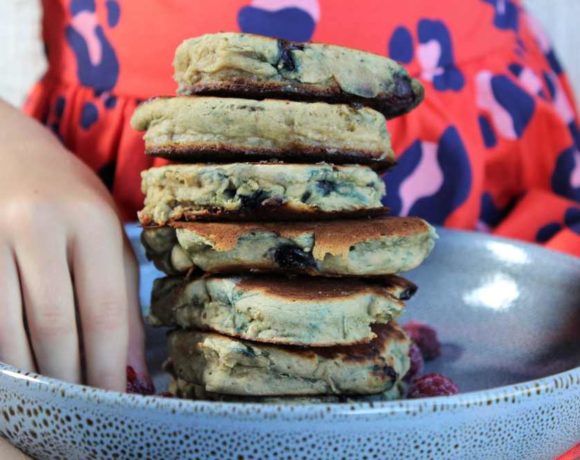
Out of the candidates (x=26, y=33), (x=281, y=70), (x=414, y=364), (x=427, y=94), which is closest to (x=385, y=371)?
(x=414, y=364)

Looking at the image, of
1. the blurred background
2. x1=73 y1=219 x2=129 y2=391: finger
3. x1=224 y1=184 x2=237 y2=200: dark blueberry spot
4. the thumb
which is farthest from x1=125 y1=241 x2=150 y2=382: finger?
the blurred background

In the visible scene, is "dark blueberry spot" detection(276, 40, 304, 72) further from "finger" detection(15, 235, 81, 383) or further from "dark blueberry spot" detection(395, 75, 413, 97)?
"finger" detection(15, 235, 81, 383)

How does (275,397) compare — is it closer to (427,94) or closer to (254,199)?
(254,199)

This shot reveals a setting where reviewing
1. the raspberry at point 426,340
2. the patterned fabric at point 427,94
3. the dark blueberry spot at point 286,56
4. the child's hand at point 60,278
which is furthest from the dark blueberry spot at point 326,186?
the patterned fabric at point 427,94

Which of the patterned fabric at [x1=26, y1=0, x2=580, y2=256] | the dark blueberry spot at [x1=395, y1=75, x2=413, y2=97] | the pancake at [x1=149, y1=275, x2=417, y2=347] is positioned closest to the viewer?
the pancake at [x1=149, y1=275, x2=417, y2=347]

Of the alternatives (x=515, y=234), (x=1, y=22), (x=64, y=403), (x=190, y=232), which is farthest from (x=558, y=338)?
(x=1, y=22)

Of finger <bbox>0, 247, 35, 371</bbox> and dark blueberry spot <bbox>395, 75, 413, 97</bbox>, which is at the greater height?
dark blueberry spot <bbox>395, 75, 413, 97</bbox>

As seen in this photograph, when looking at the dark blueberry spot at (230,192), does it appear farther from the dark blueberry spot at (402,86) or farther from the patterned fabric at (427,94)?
the patterned fabric at (427,94)
